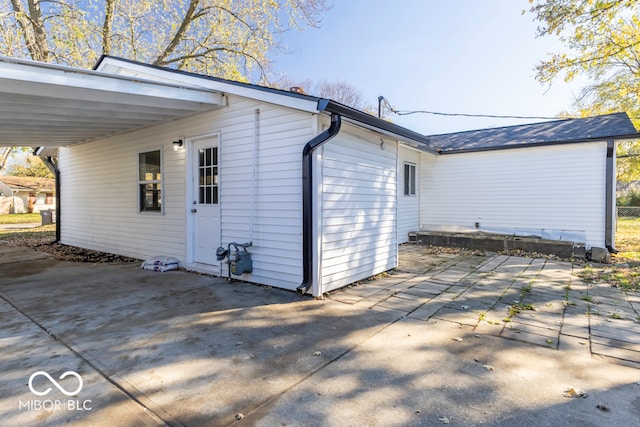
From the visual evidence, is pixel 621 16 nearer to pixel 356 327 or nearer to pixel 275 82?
pixel 356 327

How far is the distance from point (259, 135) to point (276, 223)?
1276 mm

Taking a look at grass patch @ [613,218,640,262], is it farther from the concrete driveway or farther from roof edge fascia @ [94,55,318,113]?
roof edge fascia @ [94,55,318,113]

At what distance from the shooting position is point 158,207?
6.45m

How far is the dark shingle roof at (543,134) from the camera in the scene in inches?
294

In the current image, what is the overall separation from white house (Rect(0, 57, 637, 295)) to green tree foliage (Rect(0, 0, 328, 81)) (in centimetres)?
518

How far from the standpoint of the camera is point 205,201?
5.56 metres

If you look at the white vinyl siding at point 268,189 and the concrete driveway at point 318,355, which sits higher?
the white vinyl siding at point 268,189

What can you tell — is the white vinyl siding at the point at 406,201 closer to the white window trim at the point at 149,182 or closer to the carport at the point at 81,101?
the carport at the point at 81,101

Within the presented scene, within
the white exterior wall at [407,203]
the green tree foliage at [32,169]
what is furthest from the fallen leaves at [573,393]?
the green tree foliage at [32,169]

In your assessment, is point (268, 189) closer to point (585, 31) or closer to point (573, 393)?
point (573, 393)

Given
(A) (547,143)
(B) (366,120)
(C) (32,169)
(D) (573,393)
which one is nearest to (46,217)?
(B) (366,120)

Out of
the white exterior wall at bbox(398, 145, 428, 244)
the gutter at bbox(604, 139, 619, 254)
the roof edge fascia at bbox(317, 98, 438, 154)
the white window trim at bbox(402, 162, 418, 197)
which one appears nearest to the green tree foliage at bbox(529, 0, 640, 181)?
the gutter at bbox(604, 139, 619, 254)

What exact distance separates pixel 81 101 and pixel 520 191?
9253mm

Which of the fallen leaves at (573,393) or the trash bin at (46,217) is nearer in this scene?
the fallen leaves at (573,393)
